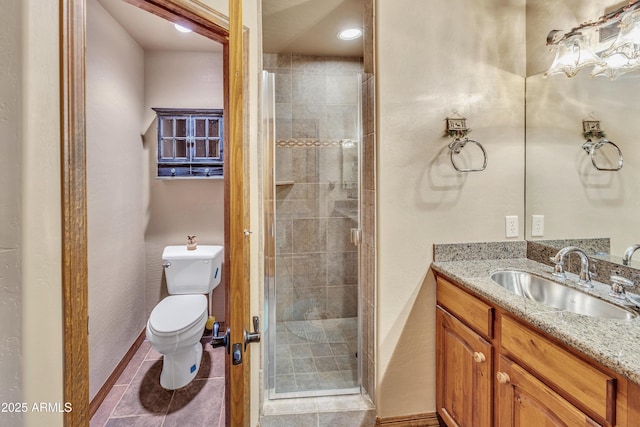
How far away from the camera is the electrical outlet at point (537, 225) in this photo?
6.07ft

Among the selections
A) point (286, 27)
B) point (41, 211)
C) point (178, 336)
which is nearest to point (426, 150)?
point (286, 27)

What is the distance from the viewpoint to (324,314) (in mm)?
2551

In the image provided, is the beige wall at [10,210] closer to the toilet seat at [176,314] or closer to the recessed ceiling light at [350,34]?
the toilet seat at [176,314]

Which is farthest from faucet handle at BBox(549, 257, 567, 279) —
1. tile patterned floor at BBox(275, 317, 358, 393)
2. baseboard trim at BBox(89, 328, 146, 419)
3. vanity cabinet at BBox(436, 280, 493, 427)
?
baseboard trim at BBox(89, 328, 146, 419)

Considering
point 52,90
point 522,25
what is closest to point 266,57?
point 522,25

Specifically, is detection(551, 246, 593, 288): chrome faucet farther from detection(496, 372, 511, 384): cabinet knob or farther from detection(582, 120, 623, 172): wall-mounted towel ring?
detection(496, 372, 511, 384): cabinet knob

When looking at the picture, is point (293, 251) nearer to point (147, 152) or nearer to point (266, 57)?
point (147, 152)

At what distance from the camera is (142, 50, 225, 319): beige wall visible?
261 cm

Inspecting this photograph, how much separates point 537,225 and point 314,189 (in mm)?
1486

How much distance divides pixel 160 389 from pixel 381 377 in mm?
1456

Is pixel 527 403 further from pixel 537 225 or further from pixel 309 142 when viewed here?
pixel 309 142

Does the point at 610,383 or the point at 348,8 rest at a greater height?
the point at 348,8

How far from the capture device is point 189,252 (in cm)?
258

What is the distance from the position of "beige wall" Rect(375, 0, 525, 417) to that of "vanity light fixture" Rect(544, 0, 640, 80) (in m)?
0.29
